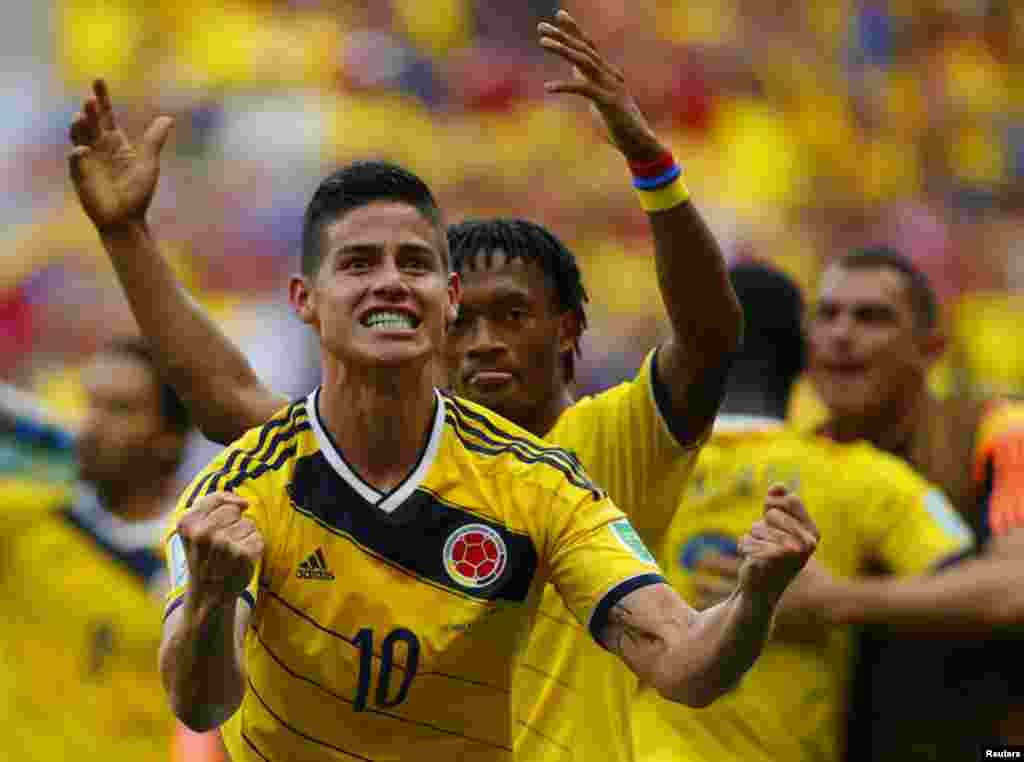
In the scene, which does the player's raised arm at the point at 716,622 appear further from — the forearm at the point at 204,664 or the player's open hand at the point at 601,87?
the player's open hand at the point at 601,87

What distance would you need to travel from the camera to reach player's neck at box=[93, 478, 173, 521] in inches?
279

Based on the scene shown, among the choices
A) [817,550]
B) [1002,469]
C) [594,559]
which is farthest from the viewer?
[1002,469]

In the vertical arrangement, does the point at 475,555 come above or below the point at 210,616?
above

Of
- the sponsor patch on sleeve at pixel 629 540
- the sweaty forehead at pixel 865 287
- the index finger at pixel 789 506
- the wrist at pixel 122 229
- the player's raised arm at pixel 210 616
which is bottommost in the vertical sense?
the player's raised arm at pixel 210 616

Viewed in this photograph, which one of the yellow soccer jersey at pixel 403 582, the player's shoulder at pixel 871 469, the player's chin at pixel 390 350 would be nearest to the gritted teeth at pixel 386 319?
the player's chin at pixel 390 350

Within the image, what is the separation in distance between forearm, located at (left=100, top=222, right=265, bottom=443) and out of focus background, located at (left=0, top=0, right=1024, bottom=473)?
494 cm

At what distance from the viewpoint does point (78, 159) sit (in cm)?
497

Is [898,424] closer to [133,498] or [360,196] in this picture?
[133,498]

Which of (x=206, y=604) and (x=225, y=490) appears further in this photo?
(x=225, y=490)

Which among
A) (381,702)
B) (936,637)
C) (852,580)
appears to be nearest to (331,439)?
(381,702)

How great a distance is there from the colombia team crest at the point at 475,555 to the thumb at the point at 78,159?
1609 mm

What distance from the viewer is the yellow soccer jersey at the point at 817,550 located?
5.66m

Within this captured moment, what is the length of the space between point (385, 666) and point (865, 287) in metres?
3.39

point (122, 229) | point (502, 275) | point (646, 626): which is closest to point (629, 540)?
point (646, 626)
